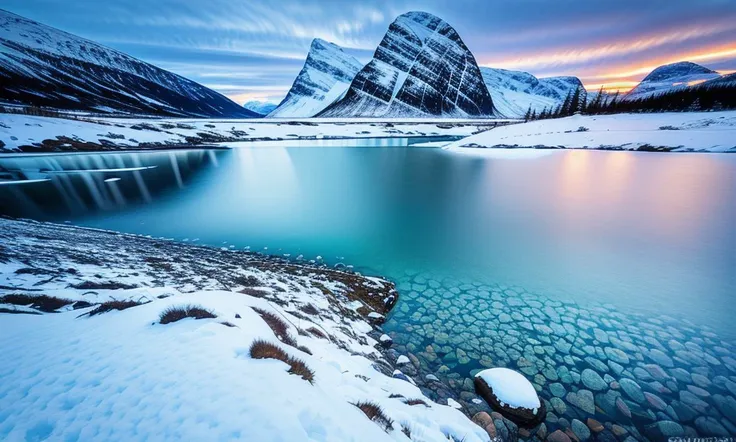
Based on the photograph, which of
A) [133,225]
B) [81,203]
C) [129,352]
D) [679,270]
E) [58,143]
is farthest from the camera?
[58,143]

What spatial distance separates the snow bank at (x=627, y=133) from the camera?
39147 millimetres

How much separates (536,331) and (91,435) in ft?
29.9

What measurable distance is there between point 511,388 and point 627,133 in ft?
207

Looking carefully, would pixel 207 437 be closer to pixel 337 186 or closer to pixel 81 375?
pixel 81 375

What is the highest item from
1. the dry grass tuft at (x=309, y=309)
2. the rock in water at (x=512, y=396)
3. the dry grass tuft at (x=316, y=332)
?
the dry grass tuft at (x=316, y=332)

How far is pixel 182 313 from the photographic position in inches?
201

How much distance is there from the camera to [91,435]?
2.75 m

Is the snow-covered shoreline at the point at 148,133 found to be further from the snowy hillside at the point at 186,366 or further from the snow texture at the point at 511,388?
the snow texture at the point at 511,388

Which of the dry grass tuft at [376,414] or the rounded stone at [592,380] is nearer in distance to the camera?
the dry grass tuft at [376,414]

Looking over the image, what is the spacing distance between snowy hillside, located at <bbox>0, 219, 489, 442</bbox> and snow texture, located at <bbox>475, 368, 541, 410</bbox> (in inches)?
43.1

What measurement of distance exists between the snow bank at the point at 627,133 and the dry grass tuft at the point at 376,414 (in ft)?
188

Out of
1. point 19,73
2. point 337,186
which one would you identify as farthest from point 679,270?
point 19,73

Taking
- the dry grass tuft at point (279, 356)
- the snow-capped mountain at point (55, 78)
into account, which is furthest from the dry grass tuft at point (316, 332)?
the snow-capped mountain at point (55, 78)

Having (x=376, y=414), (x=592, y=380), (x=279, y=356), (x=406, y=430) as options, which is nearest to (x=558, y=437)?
(x=592, y=380)
